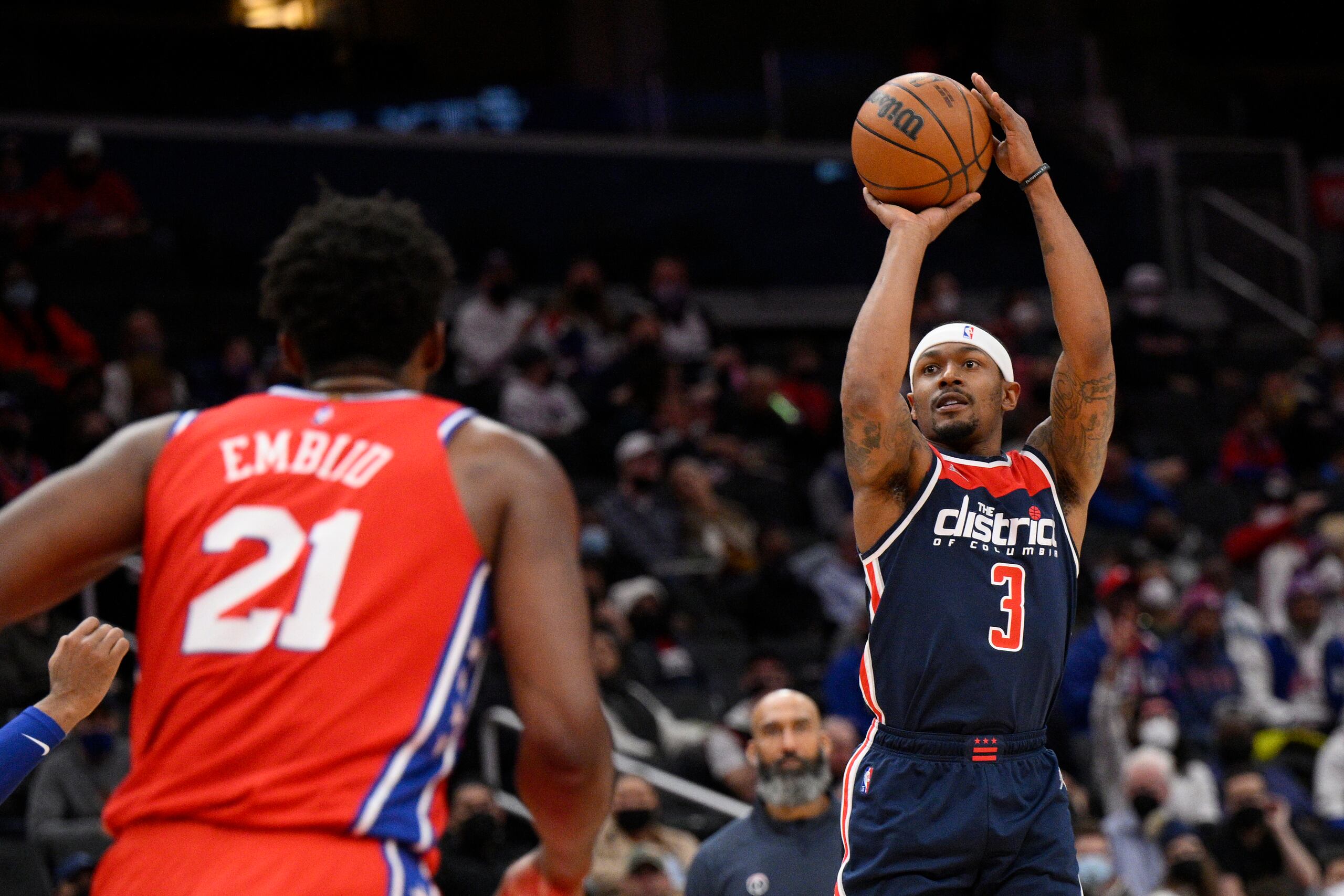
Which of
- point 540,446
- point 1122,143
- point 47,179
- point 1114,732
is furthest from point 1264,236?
point 540,446

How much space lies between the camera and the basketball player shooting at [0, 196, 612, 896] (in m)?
2.61

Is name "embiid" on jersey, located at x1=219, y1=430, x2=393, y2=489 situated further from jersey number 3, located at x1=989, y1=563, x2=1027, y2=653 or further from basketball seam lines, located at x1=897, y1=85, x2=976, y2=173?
basketball seam lines, located at x1=897, y1=85, x2=976, y2=173

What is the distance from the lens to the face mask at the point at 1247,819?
1058 cm

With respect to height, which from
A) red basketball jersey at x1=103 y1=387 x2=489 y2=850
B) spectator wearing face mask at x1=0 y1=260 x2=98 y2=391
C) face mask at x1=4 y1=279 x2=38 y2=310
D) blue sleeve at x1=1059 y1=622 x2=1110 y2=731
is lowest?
blue sleeve at x1=1059 y1=622 x2=1110 y2=731

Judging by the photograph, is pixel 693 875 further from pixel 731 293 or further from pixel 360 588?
pixel 731 293

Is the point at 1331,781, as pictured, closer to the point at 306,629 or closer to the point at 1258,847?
the point at 1258,847

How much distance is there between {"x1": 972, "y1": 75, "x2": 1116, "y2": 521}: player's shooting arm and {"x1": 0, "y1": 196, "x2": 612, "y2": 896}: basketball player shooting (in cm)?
221

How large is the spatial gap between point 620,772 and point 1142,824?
11.5 feet

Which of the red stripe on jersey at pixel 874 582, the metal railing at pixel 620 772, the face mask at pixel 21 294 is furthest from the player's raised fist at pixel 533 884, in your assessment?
the face mask at pixel 21 294

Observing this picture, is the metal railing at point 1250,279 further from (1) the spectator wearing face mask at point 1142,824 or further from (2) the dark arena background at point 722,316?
(1) the spectator wearing face mask at point 1142,824

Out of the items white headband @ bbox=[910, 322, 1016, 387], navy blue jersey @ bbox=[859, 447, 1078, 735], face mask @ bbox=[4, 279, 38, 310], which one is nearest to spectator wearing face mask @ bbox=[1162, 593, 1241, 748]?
white headband @ bbox=[910, 322, 1016, 387]

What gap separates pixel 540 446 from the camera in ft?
9.54

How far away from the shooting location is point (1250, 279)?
70.6ft

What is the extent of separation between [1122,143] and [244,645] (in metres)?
20.2
